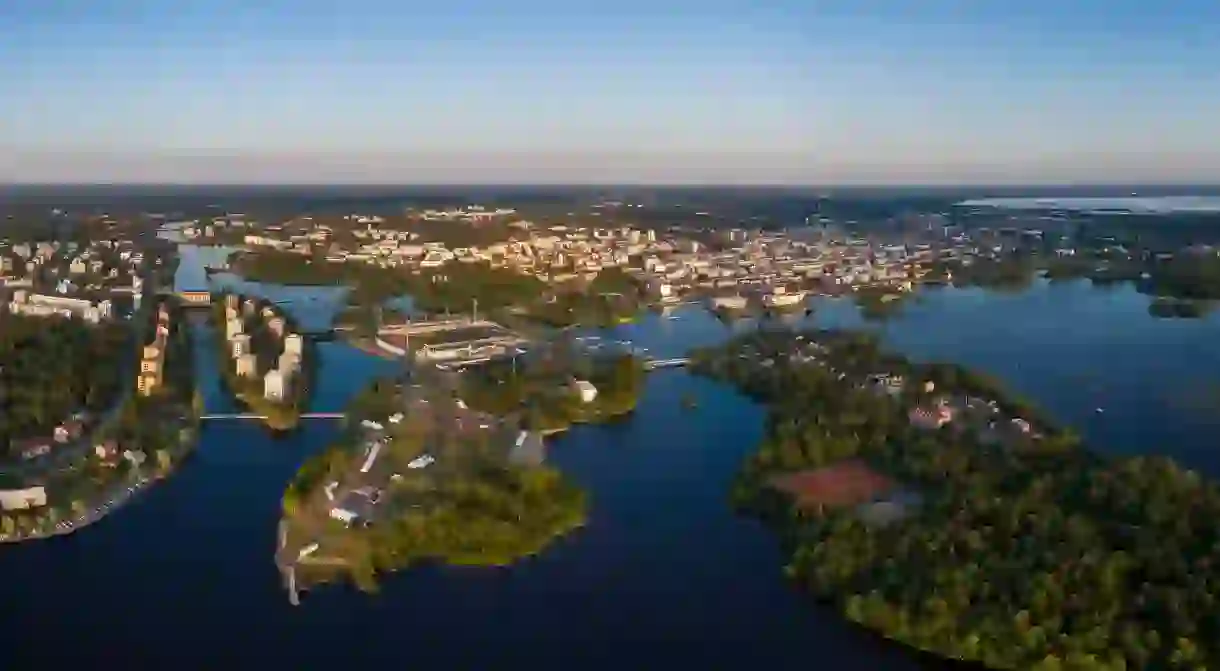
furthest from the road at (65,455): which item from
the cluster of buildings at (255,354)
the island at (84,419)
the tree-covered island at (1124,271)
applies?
the tree-covered island at (1124,271)

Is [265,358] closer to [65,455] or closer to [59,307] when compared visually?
[65,455]

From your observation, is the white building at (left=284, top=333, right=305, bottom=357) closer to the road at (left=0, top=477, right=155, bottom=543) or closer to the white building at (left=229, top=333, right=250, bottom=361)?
the white building at (left=229, top=333, right=250, bottom=361)

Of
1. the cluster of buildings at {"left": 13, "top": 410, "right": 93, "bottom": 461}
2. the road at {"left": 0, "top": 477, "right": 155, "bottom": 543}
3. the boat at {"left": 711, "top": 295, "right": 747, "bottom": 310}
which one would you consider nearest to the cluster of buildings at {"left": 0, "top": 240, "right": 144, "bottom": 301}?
the cluster of buildings at {"left": 13, "top": 410, "right": 93, "bottom": 461}

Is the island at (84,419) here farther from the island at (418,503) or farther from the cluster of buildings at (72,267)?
the cluster of buildings at (72,267)

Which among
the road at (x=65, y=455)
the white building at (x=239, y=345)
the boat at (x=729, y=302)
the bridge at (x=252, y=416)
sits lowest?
the bridge at (x=252, y=416)

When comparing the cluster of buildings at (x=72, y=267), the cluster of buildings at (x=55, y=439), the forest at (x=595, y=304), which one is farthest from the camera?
the cluster of buildings at (x=72, y=267)

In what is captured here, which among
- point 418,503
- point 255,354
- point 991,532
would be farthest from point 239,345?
point 991,532

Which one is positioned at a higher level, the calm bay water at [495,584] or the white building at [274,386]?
the white building at [274,386]
